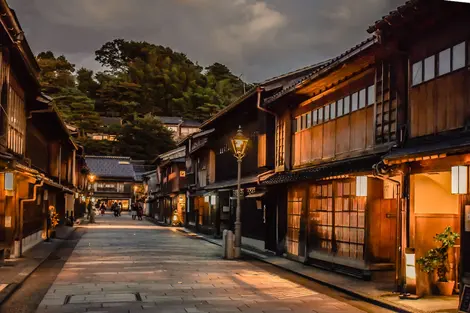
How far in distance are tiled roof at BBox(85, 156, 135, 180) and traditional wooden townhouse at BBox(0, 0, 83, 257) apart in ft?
204

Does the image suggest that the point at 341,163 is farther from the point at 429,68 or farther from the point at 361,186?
the point at 429,68

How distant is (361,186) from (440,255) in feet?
12.0

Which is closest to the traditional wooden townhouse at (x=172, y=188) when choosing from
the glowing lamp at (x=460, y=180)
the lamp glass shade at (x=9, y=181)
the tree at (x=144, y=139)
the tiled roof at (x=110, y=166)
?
the tree at (x=144, y=139)

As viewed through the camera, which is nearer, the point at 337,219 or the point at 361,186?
the point at 361,186

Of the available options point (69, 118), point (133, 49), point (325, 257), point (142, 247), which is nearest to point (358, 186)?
point (325, 257)

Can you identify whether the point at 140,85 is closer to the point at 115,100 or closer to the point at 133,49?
the point at 115,100

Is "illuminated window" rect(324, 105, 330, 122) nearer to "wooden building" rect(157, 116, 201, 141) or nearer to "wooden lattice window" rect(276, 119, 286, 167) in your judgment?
"wooden lattice window" rect(276, 119, 286, 167)

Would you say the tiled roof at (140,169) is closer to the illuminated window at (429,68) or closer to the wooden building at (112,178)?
the wooden building at (112,178)

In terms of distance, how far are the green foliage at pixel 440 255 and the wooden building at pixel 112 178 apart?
86067 mm

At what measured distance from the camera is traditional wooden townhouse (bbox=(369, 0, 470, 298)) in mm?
11805

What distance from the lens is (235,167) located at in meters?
34.8

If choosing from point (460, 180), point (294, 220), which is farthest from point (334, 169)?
point (294, 220)

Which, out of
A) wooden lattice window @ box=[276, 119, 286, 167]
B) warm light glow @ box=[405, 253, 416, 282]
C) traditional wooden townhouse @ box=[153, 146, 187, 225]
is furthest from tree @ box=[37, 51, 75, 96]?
warm light glow @ box=[405, 253, 416, 282]

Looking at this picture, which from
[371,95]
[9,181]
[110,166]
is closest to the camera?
[371,95]
